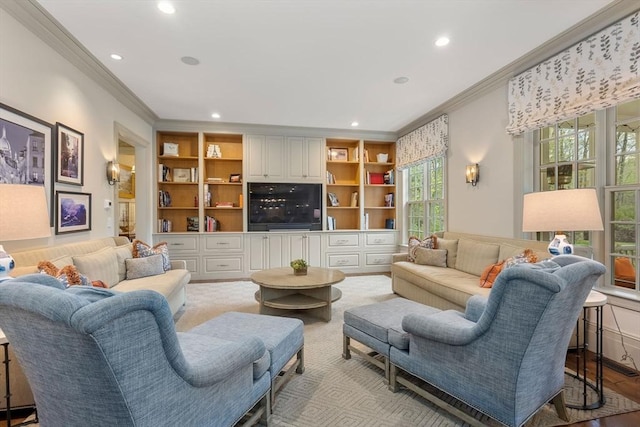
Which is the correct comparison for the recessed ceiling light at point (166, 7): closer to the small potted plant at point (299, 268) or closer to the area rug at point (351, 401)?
the small potted plant at point (299, 268)

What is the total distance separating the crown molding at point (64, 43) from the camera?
2230 mm

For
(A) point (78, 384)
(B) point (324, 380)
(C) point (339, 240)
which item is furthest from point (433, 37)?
(C) point (339, 240)

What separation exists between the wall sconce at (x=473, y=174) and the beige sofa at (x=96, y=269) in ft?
12.0

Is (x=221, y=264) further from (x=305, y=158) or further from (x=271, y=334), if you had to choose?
(x=271, y=334)

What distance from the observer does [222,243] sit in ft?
17.2

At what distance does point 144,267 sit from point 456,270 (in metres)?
3.58

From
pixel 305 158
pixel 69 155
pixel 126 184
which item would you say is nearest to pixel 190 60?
pixel 69 155

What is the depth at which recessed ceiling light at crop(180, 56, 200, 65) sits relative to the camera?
303 centimetres

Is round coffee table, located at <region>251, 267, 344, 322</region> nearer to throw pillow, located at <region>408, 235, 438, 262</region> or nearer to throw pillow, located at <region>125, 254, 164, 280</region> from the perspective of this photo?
throw pillow, located at <region>125, 254, 164, 280</region>

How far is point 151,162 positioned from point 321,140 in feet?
9.57

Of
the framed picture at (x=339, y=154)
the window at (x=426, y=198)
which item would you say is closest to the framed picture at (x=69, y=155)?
the framed picture at (x=339, y=154)

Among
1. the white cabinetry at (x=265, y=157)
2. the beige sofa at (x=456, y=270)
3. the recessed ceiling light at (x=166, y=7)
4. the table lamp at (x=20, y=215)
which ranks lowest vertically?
the beige sofa at (x=456, y=270)

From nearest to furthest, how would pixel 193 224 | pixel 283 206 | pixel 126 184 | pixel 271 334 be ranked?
pixel 271 334
pixel 193 224
pixel 283 206
pixel 126 184

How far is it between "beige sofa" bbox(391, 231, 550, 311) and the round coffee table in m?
0.99
